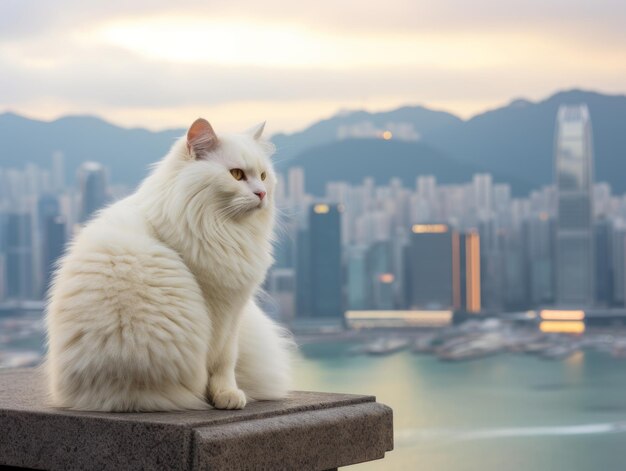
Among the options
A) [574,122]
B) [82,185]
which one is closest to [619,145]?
[574,122]

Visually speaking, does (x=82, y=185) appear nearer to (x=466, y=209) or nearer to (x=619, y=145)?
(x=466, y=209)

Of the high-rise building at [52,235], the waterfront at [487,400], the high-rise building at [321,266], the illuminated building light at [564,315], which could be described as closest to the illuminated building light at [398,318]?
the waterfront at [487,400]

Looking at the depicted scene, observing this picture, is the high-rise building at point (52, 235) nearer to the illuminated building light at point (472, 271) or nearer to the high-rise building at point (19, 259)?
the high-rise building at point (19, 259)

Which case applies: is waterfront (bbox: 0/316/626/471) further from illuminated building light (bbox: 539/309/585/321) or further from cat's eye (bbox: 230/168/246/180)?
cat's eye (bbox: 230/168/246/180)

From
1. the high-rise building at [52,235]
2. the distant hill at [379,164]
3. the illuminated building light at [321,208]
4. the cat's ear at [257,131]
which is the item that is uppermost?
the distant hill at [379,164]

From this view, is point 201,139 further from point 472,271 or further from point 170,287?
point 472,271

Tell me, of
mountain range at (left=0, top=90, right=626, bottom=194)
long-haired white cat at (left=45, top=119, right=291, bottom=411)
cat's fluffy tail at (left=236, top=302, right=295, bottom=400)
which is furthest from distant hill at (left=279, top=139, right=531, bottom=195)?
long-haired white cat at (left=45, top=119, right=291, bottom=411)

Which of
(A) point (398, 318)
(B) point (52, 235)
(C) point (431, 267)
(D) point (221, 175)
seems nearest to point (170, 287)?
(D) point (221, 175)
